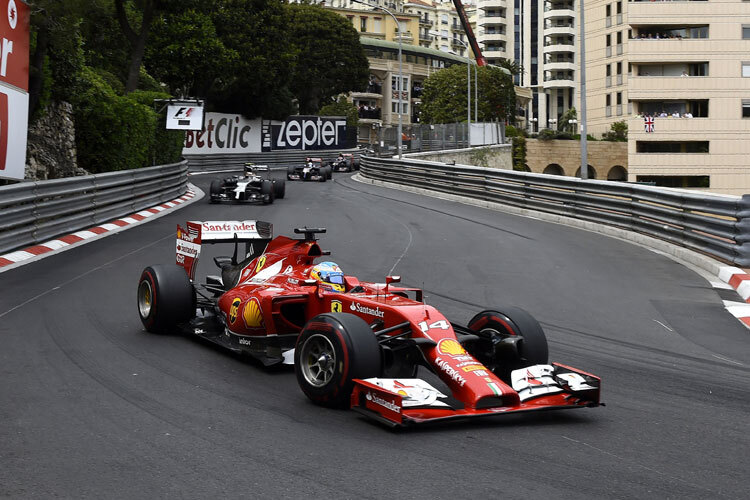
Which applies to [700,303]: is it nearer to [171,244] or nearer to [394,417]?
[394,417]

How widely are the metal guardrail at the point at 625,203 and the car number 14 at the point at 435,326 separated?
7.90m

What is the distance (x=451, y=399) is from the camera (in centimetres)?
587

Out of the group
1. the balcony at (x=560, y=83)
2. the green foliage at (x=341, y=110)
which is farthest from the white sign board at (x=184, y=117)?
the balcony at (x=560, y=83)

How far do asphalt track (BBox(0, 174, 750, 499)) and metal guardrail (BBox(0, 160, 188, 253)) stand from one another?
2.64m

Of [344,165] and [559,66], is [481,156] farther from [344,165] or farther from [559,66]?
[559,66]

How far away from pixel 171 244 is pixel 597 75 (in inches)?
2600

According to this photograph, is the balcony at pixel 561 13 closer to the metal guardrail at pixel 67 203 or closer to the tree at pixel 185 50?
the tree at pixel 185 50

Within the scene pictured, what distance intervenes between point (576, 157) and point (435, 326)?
2556 inches

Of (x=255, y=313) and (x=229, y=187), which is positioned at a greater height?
(x=229, y=187)

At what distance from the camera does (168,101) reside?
28.7m

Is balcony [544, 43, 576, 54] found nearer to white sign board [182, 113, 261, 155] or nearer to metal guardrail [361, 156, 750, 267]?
white sign board [182, 113, 261, 155]

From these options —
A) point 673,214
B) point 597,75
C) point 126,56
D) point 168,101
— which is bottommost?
point 673,214

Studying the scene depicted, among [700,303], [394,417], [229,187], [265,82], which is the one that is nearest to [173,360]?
[394,417]

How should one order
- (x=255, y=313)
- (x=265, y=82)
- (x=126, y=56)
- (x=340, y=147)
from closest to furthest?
1. (x=255, y=313)
2. (x=126, y=56)
3. (x=265, y=82)
4. (x=340, y=147)
